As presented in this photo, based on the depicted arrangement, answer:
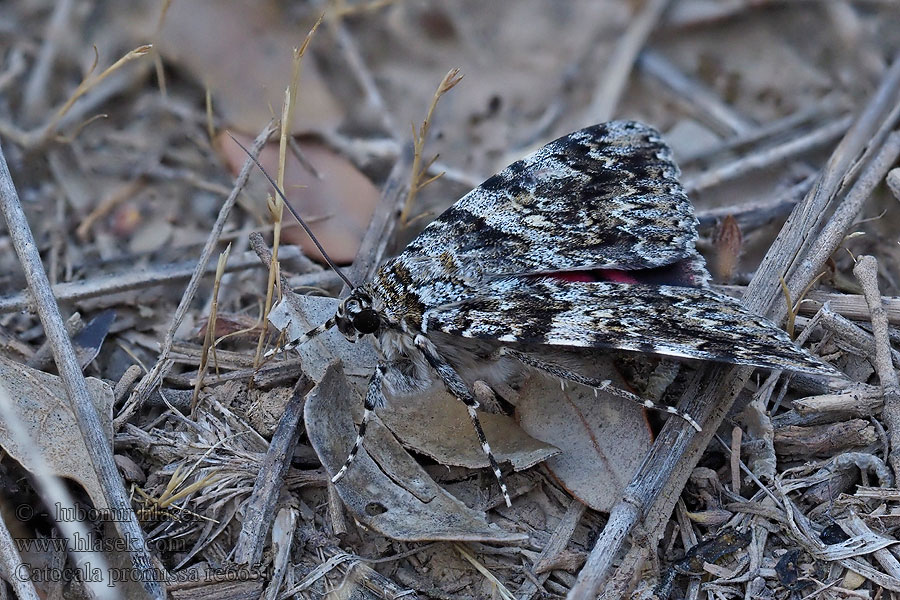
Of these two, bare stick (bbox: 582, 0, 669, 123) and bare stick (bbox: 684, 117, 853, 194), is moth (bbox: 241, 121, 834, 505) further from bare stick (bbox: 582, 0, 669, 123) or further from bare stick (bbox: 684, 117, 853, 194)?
bare stick (bbox: 582, 0, 669, 123)

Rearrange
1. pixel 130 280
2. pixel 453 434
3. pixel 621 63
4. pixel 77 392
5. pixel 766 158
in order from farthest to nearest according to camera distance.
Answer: pixel 621 63, pixel 766 158, pixel 130 280, pixel 453 434, pixel 77 392

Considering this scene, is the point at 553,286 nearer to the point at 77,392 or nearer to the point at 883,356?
the point at 883,356

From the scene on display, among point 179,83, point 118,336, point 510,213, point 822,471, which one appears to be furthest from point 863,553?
point 179,83

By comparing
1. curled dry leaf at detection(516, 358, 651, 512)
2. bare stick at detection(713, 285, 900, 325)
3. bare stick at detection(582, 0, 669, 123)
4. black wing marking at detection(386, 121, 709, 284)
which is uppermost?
bare stick at detection(582, 0, 669, 123)

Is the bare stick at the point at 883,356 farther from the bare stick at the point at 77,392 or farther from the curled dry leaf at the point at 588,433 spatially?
the bare stick at the point at 77,392

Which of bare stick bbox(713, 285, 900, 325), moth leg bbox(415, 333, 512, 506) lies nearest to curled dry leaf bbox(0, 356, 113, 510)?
moth leg bbox(415, 333, 512, 506)

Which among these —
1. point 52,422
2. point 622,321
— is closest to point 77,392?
point 52,422

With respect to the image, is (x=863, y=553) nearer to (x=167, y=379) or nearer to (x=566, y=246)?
(x=566, y=246)
